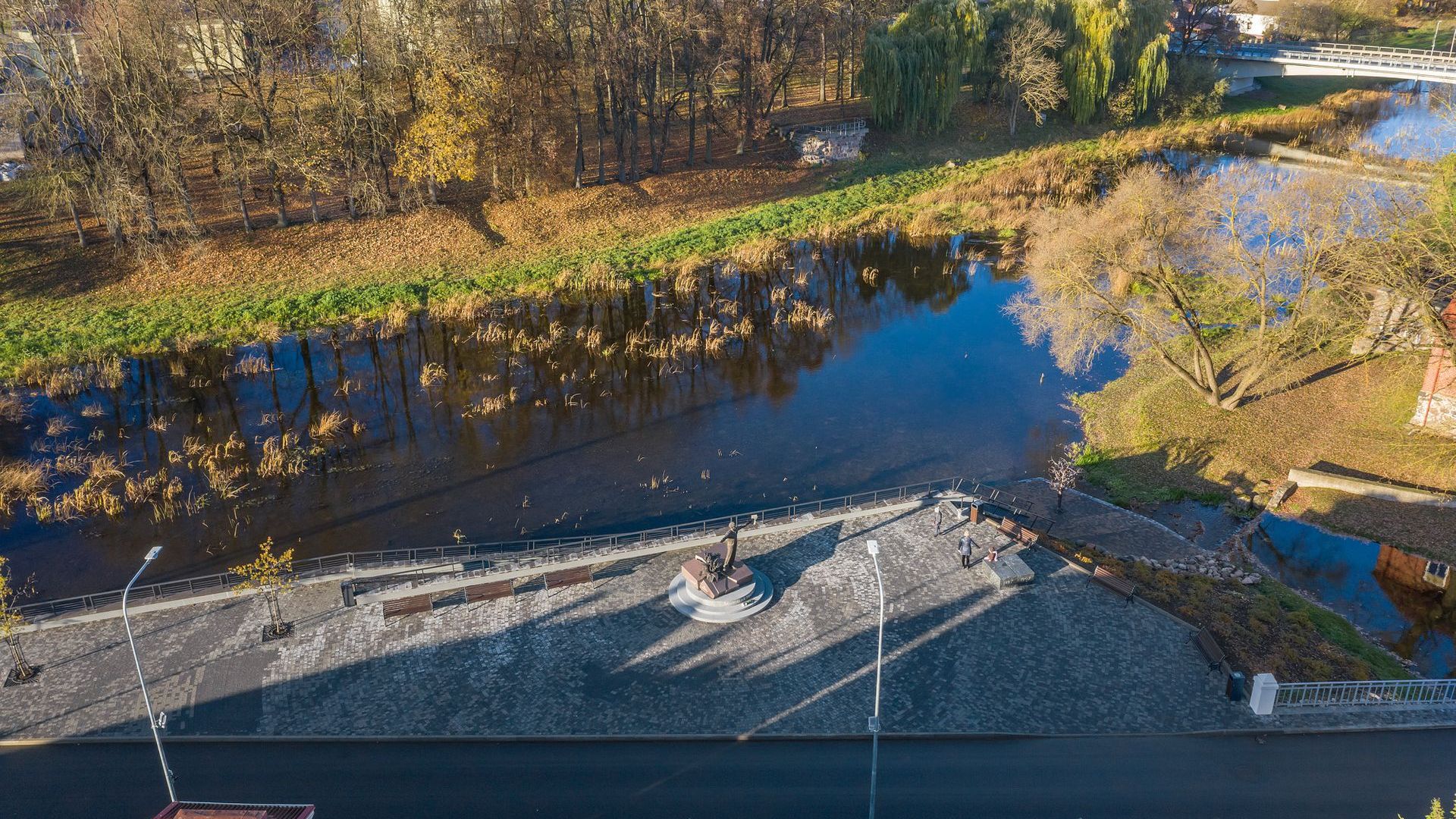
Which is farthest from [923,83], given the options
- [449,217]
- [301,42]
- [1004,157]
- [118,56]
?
[118,56]

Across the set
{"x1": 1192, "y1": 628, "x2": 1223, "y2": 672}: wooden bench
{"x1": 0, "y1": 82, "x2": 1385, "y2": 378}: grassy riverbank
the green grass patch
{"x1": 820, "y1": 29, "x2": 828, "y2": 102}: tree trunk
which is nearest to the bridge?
{"x1": 0, "y1": 82, "x2": 1385, "y2": 378}: grassy riverbank

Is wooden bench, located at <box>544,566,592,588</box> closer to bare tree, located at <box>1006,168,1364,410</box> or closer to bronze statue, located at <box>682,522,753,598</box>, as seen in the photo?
bronze statue, located at <box>682,522,753,598</box>

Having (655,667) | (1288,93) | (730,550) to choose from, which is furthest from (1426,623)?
(1288,93)

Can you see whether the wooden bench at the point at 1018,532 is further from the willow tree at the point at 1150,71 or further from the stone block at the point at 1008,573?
the willow tree at the point at 1150,71

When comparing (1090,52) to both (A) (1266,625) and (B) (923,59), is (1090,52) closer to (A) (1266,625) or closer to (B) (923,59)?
Answer: (B) (923,59)

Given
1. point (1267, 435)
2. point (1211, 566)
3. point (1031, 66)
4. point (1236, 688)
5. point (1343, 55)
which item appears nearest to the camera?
point (1236, 688)

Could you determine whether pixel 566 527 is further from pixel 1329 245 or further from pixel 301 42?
pixel 301 42

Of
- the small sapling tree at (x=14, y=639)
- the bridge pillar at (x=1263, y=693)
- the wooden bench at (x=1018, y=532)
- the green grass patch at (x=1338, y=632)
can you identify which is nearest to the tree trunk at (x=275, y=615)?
the small sapling tree at (x=14, y=639)
